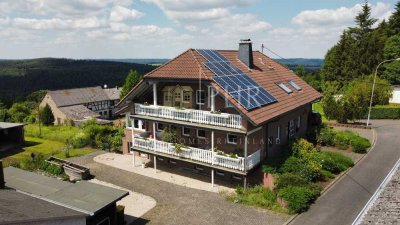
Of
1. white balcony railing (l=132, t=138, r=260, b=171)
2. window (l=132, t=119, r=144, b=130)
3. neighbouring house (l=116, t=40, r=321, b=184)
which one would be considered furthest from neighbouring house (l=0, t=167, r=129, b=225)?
window (l=132, t=119, r=144, b=130)

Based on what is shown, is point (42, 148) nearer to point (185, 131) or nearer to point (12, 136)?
point (12, 136)

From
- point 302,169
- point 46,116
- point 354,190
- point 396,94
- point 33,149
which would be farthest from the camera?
point 46,116

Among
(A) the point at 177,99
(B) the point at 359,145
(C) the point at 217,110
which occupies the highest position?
(A) the point at 177,99

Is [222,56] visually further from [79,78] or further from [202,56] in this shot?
[79,78]

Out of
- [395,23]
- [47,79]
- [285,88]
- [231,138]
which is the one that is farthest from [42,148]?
[47,79]

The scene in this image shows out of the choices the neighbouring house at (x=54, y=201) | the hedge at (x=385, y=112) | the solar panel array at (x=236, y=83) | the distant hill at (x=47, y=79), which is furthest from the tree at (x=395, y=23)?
the distant hill at (x=47, y=79)

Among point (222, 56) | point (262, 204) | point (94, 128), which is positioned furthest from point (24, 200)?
point (94, 128)
